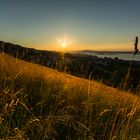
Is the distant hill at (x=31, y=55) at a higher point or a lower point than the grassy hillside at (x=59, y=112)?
higher

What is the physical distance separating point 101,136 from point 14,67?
305 centimetres

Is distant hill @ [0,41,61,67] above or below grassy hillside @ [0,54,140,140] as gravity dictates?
above

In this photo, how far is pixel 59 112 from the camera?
14.6 feet

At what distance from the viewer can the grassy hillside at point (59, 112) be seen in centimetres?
363

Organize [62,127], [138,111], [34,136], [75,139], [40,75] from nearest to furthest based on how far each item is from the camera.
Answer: [34,136] < [75,139] < [62,127] < [138,111] < [40,75]

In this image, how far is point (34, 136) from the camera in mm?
3652

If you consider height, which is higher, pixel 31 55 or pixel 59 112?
pixel 31 55

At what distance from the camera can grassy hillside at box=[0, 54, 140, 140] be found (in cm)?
363

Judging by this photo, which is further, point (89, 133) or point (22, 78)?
point (22, 78)

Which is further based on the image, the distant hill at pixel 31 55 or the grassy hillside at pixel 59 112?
the distant hill at pixel 31 55

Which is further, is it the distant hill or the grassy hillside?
the distant hill

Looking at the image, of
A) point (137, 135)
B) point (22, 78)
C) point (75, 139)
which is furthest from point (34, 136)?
point (22, 78)

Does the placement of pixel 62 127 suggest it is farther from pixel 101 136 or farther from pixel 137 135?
pixel 137 135

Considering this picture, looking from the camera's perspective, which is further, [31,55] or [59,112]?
[31,55]
